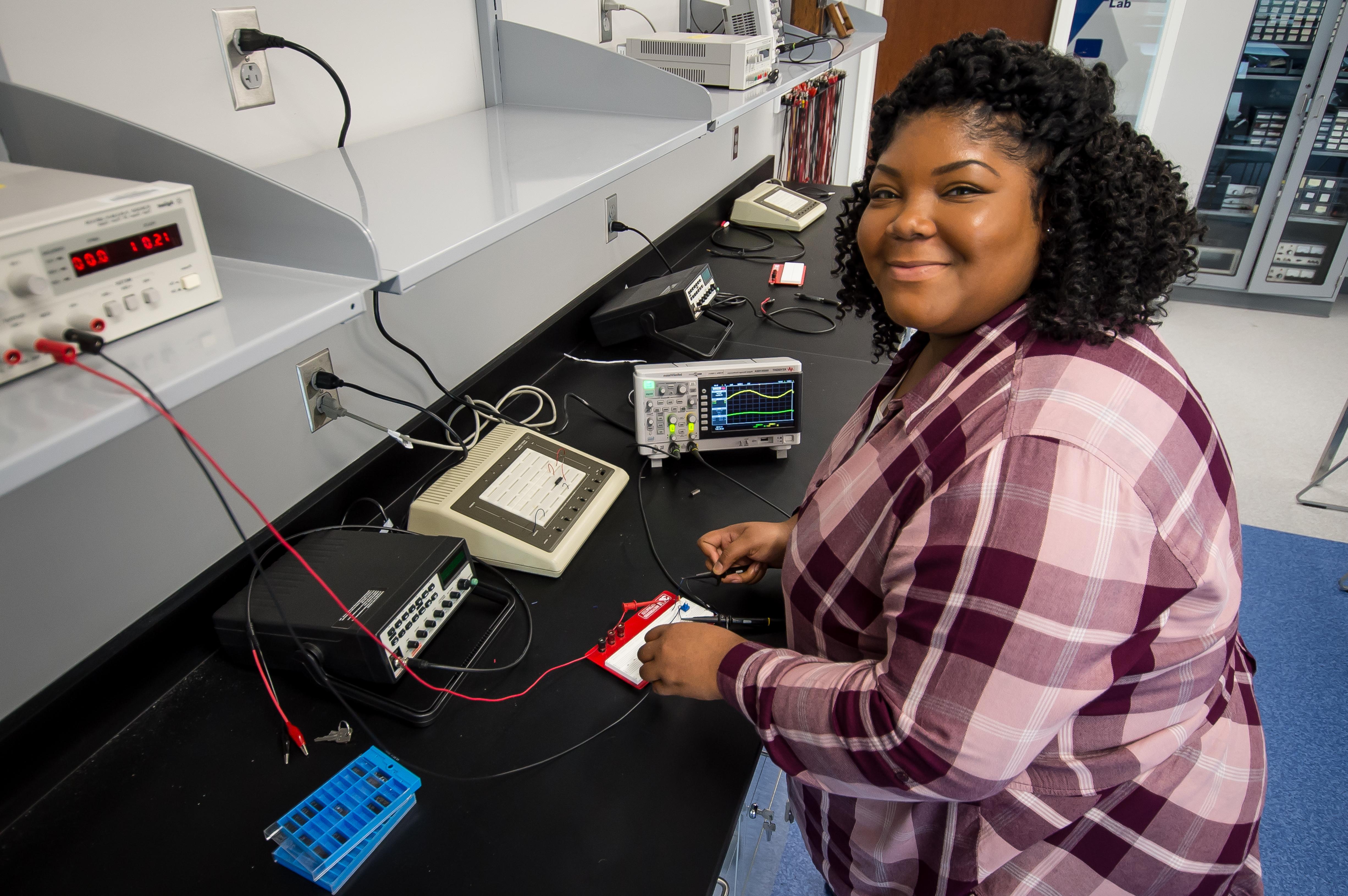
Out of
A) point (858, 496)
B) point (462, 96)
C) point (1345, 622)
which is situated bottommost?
point (1345, 622)

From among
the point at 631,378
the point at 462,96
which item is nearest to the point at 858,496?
the point at 631,378

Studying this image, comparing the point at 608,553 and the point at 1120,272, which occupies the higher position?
the point at 1120,272

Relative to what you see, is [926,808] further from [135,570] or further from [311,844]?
[135,570]

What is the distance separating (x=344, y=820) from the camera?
83 centimetres

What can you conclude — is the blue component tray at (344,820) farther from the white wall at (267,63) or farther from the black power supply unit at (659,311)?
the black power supply unit at (659,311)

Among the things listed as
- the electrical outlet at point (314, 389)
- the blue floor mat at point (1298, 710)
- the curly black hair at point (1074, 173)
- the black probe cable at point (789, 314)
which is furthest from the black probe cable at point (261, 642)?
the black probe cable at point (789, 314)

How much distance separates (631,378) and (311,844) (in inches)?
46.0

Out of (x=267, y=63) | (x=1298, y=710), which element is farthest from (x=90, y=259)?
(x=1298, y=710)

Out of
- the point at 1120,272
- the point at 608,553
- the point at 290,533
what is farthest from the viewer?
the point at 608,553

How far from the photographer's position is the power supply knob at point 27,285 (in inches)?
20.9

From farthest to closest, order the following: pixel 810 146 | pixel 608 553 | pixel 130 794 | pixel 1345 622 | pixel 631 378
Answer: pixel 810 146
pixel 1345 622
pixel 631 378
pixel 608 553
pixel 130 794

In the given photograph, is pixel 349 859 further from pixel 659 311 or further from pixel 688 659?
pixel 659 311

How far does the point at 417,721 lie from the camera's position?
96cm

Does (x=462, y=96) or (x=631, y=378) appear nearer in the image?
(x=462, y=96)
